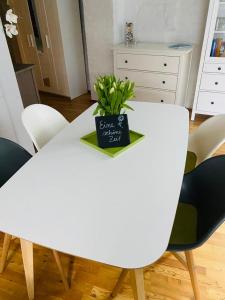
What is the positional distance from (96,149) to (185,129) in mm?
594

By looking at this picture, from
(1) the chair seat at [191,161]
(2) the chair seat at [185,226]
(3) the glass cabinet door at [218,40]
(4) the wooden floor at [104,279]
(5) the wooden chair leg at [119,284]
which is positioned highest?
(3) the glass cabinet door at [218,40]

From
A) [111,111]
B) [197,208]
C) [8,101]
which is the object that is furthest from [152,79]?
[197,208]

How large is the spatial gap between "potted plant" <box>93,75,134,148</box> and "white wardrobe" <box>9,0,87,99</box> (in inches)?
112

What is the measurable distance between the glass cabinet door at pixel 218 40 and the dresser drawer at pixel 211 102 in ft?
1.33

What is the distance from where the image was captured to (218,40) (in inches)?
104

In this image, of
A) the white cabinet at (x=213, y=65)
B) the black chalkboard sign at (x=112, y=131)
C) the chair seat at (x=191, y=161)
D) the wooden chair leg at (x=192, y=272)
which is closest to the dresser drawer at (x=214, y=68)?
the white cabinet at (x=213, y=65)

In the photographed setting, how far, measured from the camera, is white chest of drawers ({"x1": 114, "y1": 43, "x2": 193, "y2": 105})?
285cm

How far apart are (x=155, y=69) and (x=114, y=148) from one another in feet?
6.82

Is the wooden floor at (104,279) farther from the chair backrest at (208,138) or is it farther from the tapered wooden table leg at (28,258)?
the chair backrest at (208,138)

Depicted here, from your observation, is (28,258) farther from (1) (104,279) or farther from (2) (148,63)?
(2) (148,63)

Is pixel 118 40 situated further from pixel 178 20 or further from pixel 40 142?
pixel 40 142

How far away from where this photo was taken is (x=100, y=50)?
11.1 feet

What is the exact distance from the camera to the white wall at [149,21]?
293 centimetres

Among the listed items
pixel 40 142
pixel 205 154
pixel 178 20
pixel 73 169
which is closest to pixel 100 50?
pixel 178 20
